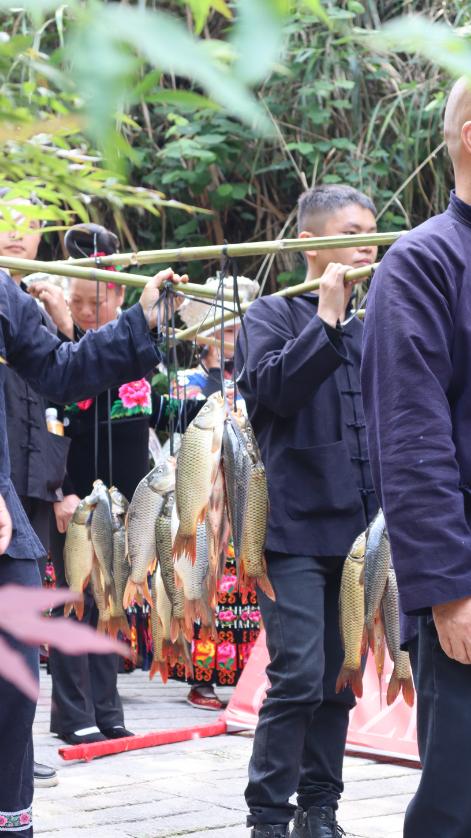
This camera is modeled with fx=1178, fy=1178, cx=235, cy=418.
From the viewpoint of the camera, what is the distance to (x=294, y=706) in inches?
137

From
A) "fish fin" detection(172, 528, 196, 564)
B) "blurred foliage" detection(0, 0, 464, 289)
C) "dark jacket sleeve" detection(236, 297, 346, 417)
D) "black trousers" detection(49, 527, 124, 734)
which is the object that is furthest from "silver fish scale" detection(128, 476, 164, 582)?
"blurred foliage" detection(0, 0, 464, 289)

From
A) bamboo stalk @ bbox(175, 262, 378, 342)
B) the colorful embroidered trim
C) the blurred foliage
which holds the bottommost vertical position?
the colorful embroidered trim

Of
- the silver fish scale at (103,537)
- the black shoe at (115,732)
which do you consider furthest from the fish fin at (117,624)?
the black shoe at (115,732)

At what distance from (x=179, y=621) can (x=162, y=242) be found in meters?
5.54

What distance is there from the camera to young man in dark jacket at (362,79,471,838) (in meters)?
2.29

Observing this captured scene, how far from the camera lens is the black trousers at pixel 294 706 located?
3461mm

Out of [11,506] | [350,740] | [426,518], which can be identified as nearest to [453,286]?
[426,518]

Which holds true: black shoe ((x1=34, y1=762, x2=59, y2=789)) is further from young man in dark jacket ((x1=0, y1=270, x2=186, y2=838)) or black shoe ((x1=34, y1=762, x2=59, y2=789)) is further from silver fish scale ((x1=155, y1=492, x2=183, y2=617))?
young man in dark jacket ((x1=0, y1=270, x2=186, y2=838))

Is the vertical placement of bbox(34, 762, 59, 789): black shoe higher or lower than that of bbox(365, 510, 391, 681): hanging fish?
lower

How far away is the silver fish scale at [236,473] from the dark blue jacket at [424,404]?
774mm

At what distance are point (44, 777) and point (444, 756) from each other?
253cm

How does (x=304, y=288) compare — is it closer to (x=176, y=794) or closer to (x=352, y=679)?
(x=352, y=679)

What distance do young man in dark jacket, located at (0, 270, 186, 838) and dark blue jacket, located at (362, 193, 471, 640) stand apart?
1.00m

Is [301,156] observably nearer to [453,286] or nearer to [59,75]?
[453,286]
